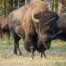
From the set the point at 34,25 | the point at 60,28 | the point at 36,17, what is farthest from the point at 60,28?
the point at 36,17

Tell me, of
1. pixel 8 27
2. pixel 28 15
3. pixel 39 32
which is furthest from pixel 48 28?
pixel 8 27

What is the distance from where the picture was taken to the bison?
15672 mm

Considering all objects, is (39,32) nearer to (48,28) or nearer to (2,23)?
(48,28)

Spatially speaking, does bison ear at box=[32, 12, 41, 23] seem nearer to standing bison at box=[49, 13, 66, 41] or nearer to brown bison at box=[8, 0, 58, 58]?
brown bison at box=[8, 0, 58, 58]

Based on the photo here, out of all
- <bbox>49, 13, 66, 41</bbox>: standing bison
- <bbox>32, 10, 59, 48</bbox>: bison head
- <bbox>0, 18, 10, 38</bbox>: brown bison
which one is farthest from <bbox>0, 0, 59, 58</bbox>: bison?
<bbox>0, 18, 10, 38</bbox>: brown bison

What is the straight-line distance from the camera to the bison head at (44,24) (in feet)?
50.8

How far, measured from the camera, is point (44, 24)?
15.5 metres

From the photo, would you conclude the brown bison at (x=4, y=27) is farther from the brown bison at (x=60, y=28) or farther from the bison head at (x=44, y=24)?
the bison head at (x=44, y=24)

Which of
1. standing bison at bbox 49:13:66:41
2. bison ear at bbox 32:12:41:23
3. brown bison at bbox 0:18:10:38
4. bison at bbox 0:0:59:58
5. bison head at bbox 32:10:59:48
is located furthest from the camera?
brown bison at bbox 0:18:10:38

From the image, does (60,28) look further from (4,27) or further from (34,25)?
(4,27)

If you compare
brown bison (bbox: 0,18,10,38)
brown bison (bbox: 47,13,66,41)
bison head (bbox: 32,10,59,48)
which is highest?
bison head (bbox: 32,10,59,48)

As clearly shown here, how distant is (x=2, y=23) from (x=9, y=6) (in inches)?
555

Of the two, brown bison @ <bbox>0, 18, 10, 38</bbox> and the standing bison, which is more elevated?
the standing bison

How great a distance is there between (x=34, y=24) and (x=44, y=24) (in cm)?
95
